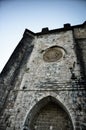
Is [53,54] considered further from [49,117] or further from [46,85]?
[49,117]

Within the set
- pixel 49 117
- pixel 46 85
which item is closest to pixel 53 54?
pixel 46 85

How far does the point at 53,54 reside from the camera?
7.85 meters

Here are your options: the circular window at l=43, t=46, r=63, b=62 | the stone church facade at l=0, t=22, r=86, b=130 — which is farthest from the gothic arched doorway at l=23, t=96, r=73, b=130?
the circular window at l=43, t=46, r=63, b=62

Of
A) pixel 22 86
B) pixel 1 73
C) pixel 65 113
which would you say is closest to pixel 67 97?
pixel 65 113

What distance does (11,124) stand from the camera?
5035 mm

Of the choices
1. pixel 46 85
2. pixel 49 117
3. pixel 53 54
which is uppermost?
pixel 53 54

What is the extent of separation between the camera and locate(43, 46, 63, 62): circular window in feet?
24.7

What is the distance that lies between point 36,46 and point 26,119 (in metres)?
5.35

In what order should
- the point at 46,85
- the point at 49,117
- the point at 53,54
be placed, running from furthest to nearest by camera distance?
the point at 53,54 < the point at 46,85 < the point at 49,117

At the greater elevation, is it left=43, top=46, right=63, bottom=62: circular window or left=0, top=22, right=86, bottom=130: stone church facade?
left=43, top=46, right=63, bottom=62: circular window

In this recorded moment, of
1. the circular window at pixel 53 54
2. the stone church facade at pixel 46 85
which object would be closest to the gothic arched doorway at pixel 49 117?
the stone church facade at pixel 46 85

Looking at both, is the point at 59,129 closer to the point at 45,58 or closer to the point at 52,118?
the point at 52,118

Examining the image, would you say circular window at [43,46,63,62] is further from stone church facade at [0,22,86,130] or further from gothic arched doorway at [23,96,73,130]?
gothic arched doorway at [23,96,73,130]

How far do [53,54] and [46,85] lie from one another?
102 inches
